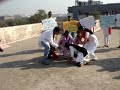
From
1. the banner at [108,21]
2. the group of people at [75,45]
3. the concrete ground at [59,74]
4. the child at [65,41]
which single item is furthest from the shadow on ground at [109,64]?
the banner at [108,21]

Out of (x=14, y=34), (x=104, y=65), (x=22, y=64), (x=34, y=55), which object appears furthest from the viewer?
(x=14, y=34)

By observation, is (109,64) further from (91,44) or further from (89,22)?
(89,22)

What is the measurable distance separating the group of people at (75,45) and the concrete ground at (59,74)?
0.90ft

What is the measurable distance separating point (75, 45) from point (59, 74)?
5.30 feet

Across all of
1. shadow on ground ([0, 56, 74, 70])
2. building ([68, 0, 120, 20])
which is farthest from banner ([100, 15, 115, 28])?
building ([68, 0, 120, 20])

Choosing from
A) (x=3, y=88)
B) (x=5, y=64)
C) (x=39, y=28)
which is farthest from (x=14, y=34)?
(x=3, y=88)

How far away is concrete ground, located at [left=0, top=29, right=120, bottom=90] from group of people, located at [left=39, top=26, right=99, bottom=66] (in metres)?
0.27

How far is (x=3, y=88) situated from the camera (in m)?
7.10

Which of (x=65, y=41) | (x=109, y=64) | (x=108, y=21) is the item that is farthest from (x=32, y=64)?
(x=108, y=21)

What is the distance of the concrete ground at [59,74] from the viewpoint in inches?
279

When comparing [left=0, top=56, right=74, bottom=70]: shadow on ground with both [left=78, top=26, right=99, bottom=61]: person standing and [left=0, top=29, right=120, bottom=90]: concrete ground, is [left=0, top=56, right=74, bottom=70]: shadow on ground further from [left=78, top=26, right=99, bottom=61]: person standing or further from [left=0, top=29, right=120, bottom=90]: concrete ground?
[left=78, top=26, right=99, bottom=61]: person standing

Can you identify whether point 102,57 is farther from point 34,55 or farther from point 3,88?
point 3,88

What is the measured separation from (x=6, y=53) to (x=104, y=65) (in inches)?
196

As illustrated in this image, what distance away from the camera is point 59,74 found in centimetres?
820
